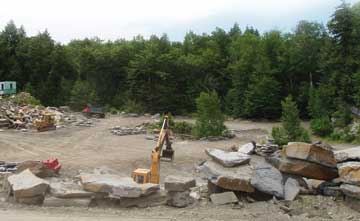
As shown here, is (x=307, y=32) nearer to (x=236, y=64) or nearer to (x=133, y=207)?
(x=236, y=64)

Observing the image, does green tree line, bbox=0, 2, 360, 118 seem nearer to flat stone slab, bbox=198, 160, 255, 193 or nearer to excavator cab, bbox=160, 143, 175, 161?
A: excavator cab, bbox=160, 143, 175, 161

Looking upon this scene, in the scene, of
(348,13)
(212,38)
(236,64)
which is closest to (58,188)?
(348,13)

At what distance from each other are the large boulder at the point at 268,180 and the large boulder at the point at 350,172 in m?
1.28

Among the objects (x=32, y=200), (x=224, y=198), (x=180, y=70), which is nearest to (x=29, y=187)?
(x=32, y=200)

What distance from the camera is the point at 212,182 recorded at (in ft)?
31.0

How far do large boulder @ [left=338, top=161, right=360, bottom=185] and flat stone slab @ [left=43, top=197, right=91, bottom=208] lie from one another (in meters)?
5.32

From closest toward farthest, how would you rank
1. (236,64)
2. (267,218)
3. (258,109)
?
(267,218) → (258,109) → (236,64)

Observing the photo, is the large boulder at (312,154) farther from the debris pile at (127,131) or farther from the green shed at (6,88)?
the green shed at (6,88)

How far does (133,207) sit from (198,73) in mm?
35291

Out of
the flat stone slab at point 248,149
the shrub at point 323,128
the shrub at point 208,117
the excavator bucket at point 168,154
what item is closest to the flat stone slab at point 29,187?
the excavator bucket at point 168,154

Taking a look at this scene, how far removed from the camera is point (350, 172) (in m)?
8.98

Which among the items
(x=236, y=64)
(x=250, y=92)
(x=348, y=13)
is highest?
(x=348, y=13)

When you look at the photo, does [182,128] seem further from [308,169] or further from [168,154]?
[308,169]

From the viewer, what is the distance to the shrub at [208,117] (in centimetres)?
2228
